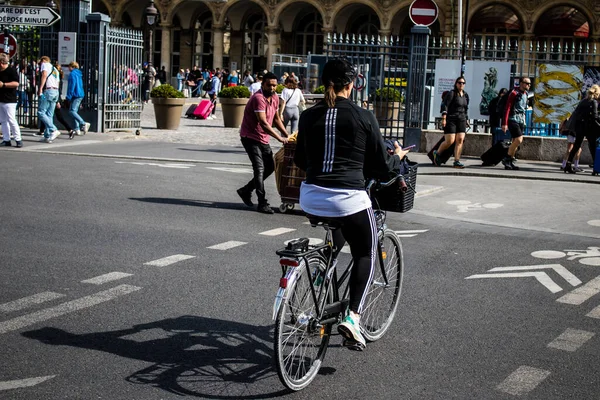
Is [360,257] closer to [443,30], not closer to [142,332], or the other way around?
[142,332]

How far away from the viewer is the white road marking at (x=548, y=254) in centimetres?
945

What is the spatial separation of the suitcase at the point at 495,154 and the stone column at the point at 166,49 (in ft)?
112

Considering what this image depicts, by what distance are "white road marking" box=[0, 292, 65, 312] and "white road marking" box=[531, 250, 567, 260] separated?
15.7 ft

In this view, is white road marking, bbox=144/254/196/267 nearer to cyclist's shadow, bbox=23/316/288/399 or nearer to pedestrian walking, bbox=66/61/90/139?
cyclist's shadow, bbox=23/316/288/399

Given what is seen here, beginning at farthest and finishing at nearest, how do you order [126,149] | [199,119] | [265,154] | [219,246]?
[199,119] → [126,149] → [265,154] → [219,246]

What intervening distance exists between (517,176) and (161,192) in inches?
270

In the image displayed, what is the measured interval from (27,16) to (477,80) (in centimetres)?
999

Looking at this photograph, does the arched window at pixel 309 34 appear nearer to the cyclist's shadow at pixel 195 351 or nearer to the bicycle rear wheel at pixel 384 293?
the bicycle rear wheel at pixel 384 293

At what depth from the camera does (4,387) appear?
16.2ft

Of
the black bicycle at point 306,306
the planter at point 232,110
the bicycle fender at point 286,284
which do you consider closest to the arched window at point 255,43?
the planter at point 232,110

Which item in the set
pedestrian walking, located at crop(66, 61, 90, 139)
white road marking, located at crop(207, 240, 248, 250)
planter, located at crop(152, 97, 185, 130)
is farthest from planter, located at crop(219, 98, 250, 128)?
white road marking, located at crop(207, 240, 248, 250)

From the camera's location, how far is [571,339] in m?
6.31

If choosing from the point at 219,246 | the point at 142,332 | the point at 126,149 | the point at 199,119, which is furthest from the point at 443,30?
the point at 142,332

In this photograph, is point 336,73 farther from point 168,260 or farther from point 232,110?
point 232,110
